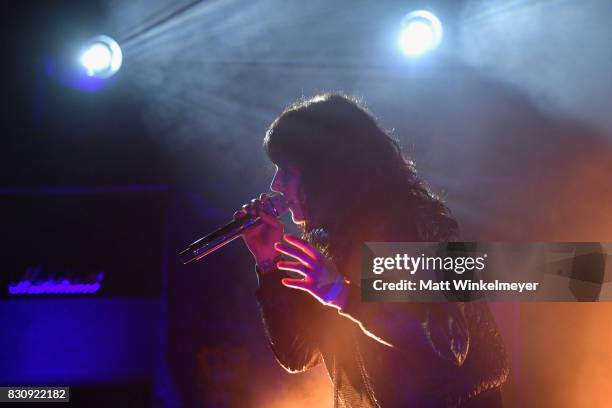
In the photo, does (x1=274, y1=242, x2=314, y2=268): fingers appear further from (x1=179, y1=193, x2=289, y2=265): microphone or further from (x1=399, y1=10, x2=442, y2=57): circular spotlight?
(x1=399, y1=10, x2=442, y2=57): circular spotlight

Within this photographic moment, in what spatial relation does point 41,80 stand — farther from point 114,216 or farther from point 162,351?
point 162,351

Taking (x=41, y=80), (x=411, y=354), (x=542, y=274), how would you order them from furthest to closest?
(x=41, y=80) → (x=542, y=274) → (x=411, y=354)

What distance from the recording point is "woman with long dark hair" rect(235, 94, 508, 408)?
1.30 meters

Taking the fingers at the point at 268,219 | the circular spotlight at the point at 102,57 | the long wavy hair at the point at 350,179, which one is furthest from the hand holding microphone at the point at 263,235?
the circular spotlight at the point at 102,57

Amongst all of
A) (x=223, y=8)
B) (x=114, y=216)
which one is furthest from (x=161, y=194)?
(x=223, y=8)

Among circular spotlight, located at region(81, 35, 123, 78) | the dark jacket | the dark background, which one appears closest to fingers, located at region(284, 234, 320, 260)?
the dark jacket

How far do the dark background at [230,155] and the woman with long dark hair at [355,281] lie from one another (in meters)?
1.35

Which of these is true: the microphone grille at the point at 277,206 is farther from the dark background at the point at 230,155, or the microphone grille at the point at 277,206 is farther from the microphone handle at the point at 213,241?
the dark background at the point at 230,155

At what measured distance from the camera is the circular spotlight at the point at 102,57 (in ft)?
10.2

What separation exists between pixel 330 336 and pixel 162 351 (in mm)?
1756

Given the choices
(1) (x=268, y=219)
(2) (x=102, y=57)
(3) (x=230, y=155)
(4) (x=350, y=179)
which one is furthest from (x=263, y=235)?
(2) (x=102, y=57)

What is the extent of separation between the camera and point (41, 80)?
11.1 ft

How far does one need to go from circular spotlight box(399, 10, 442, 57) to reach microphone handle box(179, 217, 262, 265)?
1629 mm

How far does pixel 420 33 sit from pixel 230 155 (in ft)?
4.63
